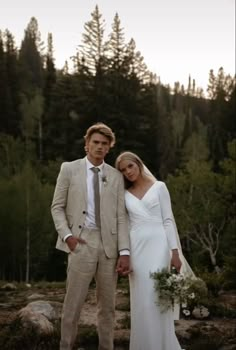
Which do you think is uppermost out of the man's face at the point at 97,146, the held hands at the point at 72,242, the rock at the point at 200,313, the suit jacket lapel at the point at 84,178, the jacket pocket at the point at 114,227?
the man's face at the point at 97,146

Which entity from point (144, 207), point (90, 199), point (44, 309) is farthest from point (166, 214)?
point (44, 309)

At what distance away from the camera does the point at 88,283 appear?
165 inches

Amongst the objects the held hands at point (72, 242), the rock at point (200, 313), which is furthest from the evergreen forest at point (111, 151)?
the held hands at point (72, 242)

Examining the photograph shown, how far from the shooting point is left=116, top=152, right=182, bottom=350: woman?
173 inches

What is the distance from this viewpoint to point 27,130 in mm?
45844

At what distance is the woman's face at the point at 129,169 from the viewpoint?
14.4 feet

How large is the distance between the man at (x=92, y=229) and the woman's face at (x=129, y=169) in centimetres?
16

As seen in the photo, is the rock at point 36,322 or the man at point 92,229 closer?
the man at point 92,229

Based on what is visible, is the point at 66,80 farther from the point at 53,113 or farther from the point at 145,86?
the point at 145,86

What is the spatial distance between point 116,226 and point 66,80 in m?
42.8

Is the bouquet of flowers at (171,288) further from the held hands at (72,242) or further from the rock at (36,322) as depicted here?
the rock at (36,322)

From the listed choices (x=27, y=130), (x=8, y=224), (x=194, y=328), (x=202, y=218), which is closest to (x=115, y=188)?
(x=194, y=328)

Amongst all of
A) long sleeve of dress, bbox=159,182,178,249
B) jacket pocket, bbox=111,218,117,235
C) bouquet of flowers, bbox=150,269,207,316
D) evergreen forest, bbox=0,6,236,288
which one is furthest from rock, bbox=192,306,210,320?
evergreen forest, bbox=0,6,236,288

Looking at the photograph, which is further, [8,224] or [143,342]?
[8,224]
